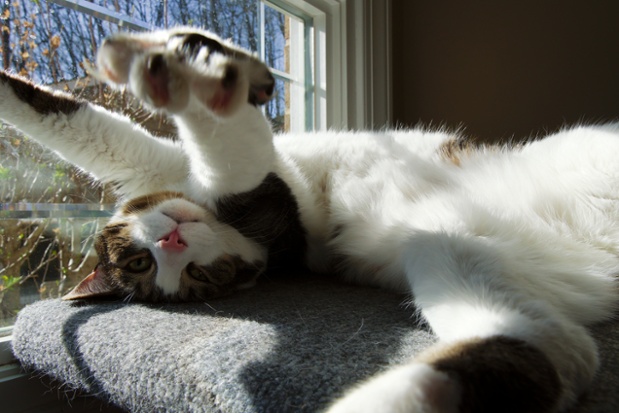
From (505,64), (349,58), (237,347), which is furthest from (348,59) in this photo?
(237,347)

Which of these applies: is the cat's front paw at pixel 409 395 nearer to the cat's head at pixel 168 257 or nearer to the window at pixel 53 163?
the cat's head at pixel 168 257

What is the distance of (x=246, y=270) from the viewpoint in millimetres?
1029

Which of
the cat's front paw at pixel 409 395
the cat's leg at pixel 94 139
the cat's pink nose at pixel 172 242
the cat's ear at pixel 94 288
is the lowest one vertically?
the cat's ear at pixel 94 288

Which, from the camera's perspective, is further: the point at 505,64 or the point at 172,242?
the point at 505,64

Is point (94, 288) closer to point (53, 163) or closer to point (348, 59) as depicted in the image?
point (53, 163)

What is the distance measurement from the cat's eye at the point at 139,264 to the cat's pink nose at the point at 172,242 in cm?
6

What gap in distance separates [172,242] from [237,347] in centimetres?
39

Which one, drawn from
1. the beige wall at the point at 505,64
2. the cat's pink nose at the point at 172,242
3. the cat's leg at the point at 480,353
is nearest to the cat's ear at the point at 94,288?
the cat's pink nose at the point at 172,242

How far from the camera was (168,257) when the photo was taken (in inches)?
37.2

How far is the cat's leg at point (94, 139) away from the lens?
3.30 ft

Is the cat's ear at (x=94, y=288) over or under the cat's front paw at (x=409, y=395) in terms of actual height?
under

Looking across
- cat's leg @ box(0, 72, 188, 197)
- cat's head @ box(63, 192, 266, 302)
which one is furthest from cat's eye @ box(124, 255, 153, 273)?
cat's leg @ box(0, 72, 188, 197)

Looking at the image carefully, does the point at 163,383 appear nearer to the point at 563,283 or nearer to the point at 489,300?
the point at 489,300

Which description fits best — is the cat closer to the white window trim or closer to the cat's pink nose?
the cat's pink nose
